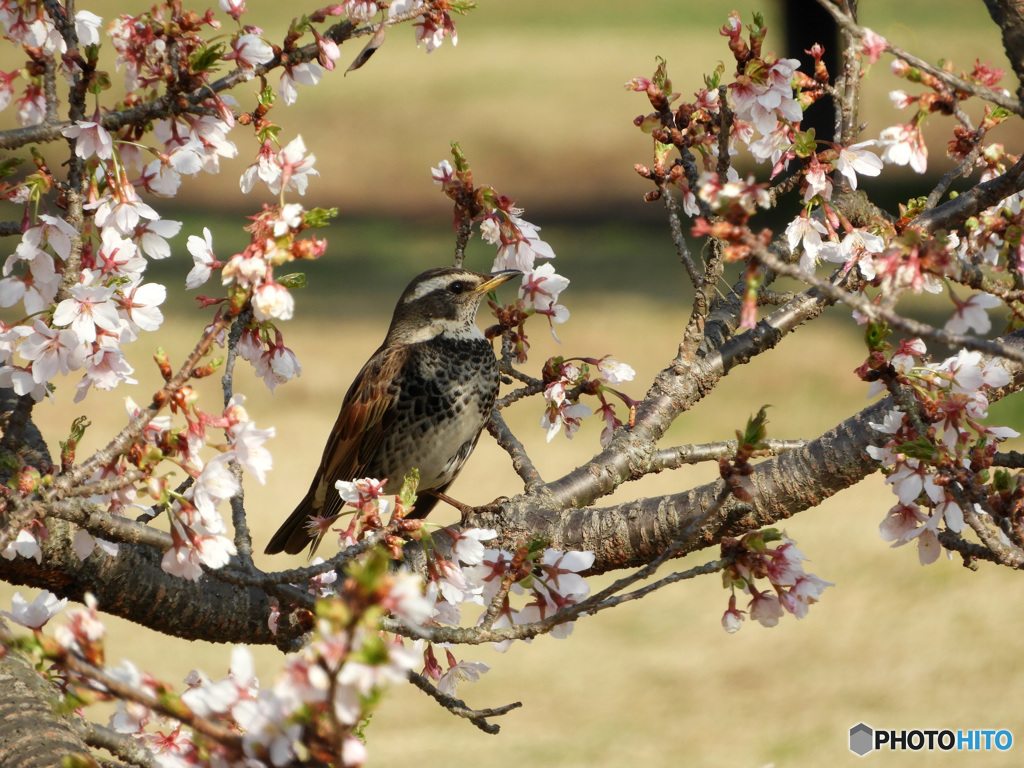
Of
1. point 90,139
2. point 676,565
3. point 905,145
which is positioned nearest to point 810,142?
point 905,145

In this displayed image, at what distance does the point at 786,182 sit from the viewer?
226cm

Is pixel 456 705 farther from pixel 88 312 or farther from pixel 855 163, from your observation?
pixel 855 163

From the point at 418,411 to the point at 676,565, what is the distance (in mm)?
3597

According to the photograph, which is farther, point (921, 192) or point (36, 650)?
point (921, 192)

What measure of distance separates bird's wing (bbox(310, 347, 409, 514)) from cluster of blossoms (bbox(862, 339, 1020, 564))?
73.6 inches

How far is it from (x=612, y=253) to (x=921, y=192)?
4.23 meters

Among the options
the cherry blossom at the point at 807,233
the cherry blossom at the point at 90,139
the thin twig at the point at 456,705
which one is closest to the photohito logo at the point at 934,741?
the cherry blossom at the point at 807,233

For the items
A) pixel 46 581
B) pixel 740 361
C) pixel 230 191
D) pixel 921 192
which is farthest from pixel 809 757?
pixel 230 191

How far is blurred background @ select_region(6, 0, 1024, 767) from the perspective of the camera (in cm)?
527

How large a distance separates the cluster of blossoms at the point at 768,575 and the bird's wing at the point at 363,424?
1.78 m

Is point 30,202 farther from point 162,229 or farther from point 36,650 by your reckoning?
point 36,650

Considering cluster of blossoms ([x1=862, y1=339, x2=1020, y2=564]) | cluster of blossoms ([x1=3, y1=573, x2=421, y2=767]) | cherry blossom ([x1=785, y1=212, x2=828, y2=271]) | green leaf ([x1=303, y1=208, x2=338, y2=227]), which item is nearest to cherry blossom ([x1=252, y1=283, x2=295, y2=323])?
green leaf ([x1=303, y1=208, x2=338, y2=227])

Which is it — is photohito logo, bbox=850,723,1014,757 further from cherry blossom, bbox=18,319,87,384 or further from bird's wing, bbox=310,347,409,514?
cherry blossom, bbox=18,319,87,384

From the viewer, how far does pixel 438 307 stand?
3.45 m
